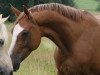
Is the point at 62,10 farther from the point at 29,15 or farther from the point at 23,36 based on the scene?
the point at 23,36

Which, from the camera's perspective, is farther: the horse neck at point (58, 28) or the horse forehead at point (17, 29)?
the horse neck at point (58, 28)

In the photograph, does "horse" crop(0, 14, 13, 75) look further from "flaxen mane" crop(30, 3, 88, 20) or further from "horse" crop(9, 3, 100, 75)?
"flaxen mane" crop(30, 3, 88, 20)

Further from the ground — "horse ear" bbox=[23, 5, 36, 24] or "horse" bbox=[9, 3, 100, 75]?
"horse ear" bbox=[23, 5, 36, 24]

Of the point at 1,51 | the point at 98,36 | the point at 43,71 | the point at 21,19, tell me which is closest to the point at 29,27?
the point at 21,19

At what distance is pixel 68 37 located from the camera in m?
6.86

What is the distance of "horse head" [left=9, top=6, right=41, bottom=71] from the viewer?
257 inches

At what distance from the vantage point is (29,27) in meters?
6.59

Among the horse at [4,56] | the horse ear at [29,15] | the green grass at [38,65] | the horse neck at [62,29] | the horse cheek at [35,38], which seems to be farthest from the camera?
the green grass at [38,65]

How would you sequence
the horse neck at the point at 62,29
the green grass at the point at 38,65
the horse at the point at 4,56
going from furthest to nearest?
the green grass at the point at 38,65 < the horse neck at the point at 62,29 < the horse at the point at 4,56

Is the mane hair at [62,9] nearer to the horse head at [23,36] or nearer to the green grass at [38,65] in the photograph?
the horse head at [23,36]

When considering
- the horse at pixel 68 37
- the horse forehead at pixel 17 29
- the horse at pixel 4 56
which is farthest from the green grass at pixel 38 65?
the horse forehead at pixel 17 29

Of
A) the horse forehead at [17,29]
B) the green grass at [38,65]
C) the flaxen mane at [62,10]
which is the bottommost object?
the green grass at [38,65]

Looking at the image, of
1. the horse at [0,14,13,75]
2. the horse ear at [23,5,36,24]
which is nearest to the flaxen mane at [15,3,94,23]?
the horse ear at [23,5,36,24]

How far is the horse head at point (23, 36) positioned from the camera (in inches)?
257
